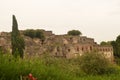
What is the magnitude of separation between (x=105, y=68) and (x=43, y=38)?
36422 millimetres

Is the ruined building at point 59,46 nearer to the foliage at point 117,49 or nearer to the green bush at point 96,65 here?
the foliage at point 117,49

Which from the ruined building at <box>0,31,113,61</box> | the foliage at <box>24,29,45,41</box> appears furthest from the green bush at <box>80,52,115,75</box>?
the foliage at <box>24,29,45,41</box>

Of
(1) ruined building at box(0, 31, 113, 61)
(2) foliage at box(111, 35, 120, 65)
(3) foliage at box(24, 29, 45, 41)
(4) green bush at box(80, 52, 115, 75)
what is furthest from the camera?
(2) foliage at box(111, 35, 120, 65)

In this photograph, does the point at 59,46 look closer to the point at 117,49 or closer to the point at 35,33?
the point at 35,33

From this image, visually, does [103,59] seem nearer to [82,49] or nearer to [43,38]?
[82,49]

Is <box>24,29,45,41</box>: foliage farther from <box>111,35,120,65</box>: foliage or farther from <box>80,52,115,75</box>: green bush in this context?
<box>80,52,115,75</box>: green bush

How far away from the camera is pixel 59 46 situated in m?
66.8

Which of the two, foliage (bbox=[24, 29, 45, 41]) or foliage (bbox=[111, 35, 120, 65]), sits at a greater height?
foliage (bbox=[24, 29, 45, 41])

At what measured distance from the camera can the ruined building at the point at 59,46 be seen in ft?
211

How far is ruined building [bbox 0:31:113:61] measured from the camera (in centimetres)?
6444

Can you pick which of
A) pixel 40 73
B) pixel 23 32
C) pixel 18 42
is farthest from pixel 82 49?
pixel 40 73

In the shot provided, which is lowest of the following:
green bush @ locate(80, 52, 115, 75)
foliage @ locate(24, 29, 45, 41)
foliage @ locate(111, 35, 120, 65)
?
green bush @ locate(80, 52, 115, 75)

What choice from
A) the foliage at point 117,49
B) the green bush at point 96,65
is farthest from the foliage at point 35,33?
the green bush at point 96,65

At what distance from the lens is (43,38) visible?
7538cm
